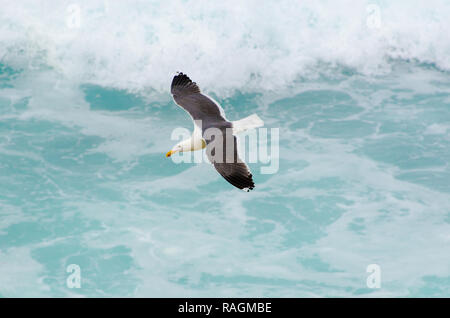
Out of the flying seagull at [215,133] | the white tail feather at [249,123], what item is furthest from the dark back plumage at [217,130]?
the white tail feather at [249,123]

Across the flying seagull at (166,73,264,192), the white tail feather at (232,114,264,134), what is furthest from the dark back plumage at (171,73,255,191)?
the white tail feather at (232,114,264,134)

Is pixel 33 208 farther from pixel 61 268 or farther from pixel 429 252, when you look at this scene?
pixel 429 252

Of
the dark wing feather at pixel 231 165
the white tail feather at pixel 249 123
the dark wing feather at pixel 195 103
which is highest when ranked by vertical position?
the dark wing feather at pixel 195 103

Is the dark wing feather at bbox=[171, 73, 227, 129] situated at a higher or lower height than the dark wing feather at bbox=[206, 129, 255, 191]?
higher

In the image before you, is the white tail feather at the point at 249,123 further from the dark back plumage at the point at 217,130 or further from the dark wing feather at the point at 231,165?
the dark wing feather at the point at 231,165

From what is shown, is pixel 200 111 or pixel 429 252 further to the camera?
pixel 429 252

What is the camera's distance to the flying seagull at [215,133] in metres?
9.70

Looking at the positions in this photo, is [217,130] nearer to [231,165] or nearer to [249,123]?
[249,123]

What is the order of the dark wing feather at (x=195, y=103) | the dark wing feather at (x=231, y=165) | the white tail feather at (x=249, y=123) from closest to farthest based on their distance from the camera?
the dark wing feather at (x=231, y=165) → the white tail feather at (x=249, y=123) → the dark wing feather at (x=195, y=103)

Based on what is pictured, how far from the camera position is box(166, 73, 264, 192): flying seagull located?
9.70m

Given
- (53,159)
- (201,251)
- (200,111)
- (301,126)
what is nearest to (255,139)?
(301,126)

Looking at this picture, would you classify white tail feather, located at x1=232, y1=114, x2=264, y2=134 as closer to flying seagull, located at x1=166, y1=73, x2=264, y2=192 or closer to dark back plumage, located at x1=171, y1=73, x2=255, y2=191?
flying seagull, located at x1=166, y1=73, x2=264, y2=192

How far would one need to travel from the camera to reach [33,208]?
16.4 m

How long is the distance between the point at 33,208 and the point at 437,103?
12247mm
